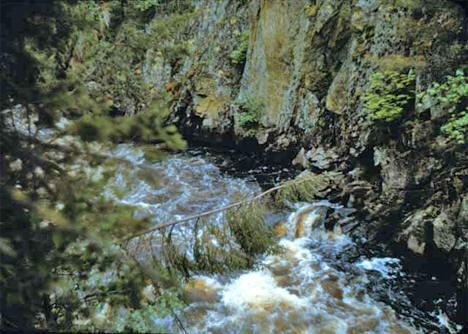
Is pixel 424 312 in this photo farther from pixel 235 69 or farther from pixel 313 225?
pixel 235 69

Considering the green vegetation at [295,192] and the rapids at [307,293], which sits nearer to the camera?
the green vegetation at [295,192]

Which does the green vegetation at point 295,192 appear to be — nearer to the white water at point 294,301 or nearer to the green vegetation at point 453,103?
the white water at point 294,301

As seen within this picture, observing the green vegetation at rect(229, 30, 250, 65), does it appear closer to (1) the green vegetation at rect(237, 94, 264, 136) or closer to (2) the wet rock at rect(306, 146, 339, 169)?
(1) the green vegetation at rect(237, 94, 264, 136)

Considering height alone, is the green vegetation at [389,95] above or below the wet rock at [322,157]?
above

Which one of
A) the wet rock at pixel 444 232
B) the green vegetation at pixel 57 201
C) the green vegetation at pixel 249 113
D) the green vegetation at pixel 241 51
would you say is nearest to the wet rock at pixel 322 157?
the green vegetation at pixel 249 113

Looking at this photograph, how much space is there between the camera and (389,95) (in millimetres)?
6191

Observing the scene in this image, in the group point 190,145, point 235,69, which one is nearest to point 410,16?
point 235,69

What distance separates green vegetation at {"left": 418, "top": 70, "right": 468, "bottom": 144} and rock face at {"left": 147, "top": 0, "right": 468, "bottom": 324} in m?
0.19

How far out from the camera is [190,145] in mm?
12570

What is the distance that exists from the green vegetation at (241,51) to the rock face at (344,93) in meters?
0.10

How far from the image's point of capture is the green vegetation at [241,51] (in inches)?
446

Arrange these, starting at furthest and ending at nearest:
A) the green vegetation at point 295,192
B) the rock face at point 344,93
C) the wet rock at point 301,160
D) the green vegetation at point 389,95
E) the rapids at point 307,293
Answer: the wet rock at point 301,160 → the green vegetation at point 389,95 → the rock face at point 344,93 → the rapids at point 307,293 → the green vegetation at point 295,192

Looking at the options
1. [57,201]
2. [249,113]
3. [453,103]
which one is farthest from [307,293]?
[249,113]

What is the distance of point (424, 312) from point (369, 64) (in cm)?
504
